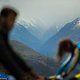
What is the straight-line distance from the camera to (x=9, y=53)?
229 inches

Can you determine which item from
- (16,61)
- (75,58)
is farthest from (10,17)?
(75,58)

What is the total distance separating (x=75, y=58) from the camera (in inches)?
389

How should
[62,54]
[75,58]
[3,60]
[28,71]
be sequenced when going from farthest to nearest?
[75,58]
[62,54]
[28,71]
[3,60]

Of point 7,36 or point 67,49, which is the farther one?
point 67,49

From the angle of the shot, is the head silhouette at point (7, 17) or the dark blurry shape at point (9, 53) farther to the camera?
the head silhouette at point (7, 17)

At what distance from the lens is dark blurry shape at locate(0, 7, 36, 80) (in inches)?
226

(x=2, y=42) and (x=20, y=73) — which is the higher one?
(x=2, y=42)

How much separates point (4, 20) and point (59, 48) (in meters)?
2.17

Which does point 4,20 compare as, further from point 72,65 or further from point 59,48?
point 72,65

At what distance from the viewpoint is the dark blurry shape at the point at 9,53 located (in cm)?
574

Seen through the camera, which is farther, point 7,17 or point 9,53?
point 7,17

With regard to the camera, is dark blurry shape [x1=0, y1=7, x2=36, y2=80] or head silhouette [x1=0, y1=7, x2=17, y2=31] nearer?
dark blurry shape [x1=0, y1=7, x2=36, y2=80]

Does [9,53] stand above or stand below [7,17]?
below

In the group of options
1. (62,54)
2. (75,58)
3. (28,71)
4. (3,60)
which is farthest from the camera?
(75,58)
